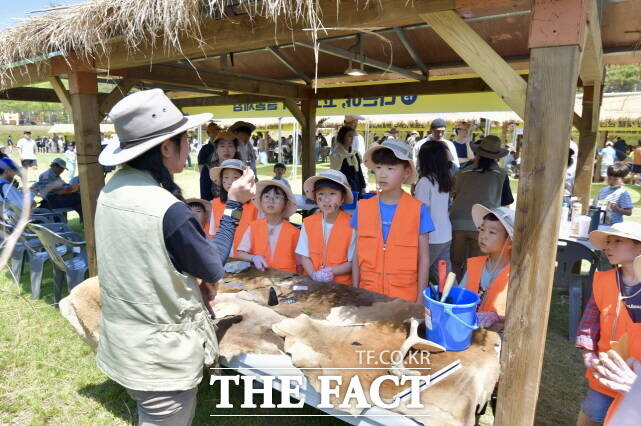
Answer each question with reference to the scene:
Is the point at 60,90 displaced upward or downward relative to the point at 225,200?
upward

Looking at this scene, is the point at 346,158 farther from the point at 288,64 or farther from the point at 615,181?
the point at 615,181

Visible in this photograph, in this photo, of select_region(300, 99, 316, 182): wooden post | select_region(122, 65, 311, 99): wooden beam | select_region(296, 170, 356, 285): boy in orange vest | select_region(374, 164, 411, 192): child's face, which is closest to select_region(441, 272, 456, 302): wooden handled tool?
select_region(374, 164, 411, 192): child's face

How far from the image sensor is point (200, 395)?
3088 mm

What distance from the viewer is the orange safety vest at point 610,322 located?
187 cm

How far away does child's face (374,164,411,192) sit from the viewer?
9.21 feet

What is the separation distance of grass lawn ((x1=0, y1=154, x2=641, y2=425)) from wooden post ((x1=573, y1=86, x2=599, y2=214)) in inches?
69.8

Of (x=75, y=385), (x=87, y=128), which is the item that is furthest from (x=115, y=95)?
(x=75, y=385)

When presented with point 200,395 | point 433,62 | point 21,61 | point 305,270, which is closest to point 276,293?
point 305,270

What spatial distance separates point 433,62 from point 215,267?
210 inches

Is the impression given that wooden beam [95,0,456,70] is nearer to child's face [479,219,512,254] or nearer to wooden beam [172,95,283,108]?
child's face [479,219,512,254]

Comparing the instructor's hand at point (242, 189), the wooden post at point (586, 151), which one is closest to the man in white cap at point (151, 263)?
the instructor's hand at point (242, 189)

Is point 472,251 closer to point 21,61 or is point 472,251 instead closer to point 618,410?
point 618,410

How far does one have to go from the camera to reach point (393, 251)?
2.79 metres

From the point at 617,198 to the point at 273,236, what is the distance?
168 inches
